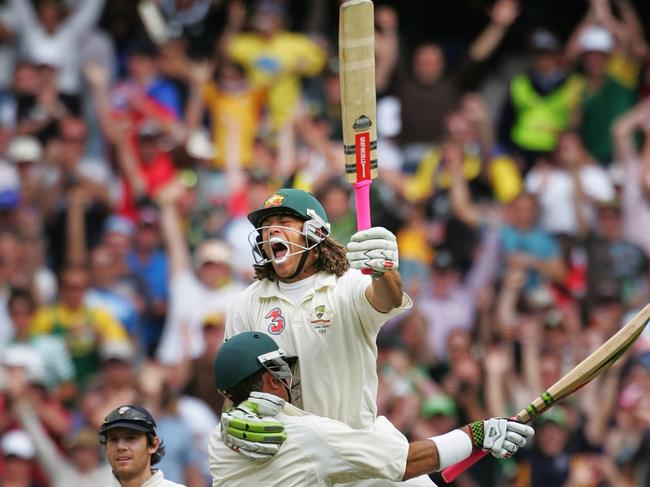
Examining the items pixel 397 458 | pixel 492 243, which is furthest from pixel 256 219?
pixel 492 243

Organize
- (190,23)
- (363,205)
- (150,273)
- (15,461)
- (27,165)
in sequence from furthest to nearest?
(190,23) < (27,165) < (150,273) < (15,461) < (363,205)

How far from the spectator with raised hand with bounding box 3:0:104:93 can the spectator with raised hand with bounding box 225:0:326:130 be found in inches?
55.6

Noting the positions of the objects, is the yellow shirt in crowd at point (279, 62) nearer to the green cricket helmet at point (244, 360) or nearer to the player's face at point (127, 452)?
the player's face at point (127, 452)

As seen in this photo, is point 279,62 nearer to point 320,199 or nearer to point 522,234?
point 320,199

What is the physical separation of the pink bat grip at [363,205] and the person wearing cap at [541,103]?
24.4 feet

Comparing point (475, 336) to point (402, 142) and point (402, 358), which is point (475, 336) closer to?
point (402, 358)

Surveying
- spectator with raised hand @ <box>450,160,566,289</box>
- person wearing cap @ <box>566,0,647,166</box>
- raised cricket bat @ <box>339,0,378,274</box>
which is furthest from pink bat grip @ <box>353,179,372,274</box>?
person wearing cap @ <box>566,0,647,166</box>

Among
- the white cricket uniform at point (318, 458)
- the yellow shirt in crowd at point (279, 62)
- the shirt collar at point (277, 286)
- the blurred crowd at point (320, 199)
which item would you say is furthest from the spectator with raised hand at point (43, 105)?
the white cricket uniform at point (318, 458)

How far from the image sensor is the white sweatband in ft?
29.3

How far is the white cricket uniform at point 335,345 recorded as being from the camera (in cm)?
924

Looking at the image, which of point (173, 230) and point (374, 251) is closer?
point (374, 251)

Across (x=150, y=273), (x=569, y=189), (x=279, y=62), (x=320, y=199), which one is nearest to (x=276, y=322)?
(x=320, y=199)

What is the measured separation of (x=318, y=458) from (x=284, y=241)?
3.89ft

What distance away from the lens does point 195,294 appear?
14586 mm
